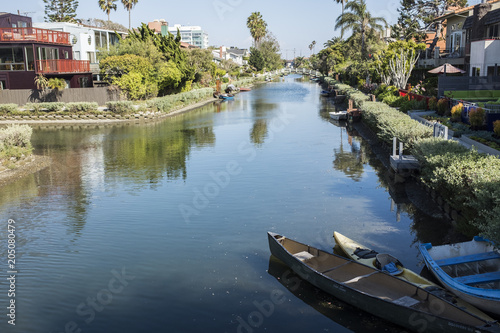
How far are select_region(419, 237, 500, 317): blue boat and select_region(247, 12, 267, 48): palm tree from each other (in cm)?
14627

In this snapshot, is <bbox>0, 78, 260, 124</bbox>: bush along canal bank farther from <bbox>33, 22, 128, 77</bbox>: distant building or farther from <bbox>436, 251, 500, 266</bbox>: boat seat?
<bbox>436, 251, 500, 266</bbox>: boat seat

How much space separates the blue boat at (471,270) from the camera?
10570mm

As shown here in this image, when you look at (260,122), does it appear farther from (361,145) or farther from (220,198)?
(220,198)

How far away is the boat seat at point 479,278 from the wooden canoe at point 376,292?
1303mm

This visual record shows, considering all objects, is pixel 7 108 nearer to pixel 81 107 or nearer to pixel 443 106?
pixel 81 107

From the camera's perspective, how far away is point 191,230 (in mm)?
17266

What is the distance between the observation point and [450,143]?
755 inches

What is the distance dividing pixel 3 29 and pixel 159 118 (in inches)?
744

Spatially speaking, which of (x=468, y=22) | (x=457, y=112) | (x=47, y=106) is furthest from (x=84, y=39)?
(x=457, y=112)

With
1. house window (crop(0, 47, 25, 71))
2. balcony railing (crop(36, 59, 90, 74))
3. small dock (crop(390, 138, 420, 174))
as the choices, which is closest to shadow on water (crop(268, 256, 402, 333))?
small dock (crop(390, 138, 420, 174))

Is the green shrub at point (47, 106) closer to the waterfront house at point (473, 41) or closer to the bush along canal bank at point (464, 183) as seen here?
the bush along canal bank at point (464, 183)

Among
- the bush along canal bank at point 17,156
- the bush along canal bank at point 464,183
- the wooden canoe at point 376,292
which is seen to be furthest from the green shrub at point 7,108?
the wooden canoe at point 376,292

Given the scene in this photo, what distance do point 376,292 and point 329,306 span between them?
1212 mm

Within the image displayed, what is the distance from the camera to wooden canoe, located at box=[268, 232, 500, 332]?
31.9 feet
